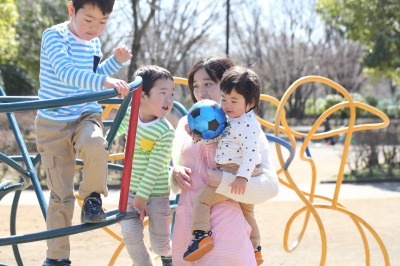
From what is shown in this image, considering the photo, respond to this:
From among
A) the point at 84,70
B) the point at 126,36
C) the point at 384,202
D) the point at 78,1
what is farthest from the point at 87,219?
the point at 126,36

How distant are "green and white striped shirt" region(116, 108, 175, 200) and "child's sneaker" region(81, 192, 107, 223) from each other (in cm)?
41

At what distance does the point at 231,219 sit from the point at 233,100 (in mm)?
513

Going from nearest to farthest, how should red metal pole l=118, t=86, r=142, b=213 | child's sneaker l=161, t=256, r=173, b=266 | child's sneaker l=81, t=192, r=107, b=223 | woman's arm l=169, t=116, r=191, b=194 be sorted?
child's sneaker l=81, t=192, r=107, b=223, red metal pole l=118, t=86, r=142, b=213, woman's arm l=169, t=116, r=191, b=194, child's sneaker l=161, t=256, r=173, b=266

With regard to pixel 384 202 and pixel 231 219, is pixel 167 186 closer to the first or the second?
pixel 231 219

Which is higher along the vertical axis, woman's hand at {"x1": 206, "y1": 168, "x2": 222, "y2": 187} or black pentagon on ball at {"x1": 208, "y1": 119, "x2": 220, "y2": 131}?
black pentagon on ball at {"x1": 208, "y1": 119, "x2": 220, "y2": 131}

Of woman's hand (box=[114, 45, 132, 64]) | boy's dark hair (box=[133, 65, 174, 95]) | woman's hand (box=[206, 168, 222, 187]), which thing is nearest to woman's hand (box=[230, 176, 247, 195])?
woman's hand (box=[206, 168, 222, 187])

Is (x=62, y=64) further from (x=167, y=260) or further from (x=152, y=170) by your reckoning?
(x=167, y=260)

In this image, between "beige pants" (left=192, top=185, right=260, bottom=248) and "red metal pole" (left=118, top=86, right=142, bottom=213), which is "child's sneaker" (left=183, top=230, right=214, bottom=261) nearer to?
"beige pants" (left=192, top=185, right=260, bottom=248)

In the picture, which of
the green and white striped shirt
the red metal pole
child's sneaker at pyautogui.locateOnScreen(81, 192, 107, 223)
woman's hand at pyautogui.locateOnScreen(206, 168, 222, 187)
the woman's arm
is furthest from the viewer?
the green and white striped shirt

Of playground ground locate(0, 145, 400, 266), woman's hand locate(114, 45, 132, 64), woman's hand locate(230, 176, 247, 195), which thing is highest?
woman's hand locate(114, 45, 132, 64)

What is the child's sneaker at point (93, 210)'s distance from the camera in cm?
310

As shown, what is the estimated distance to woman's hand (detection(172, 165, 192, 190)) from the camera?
11.2 feet

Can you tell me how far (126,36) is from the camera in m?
22.1

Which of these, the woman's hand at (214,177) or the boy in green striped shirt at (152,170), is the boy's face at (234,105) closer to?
the woman's hand at (214,177)
